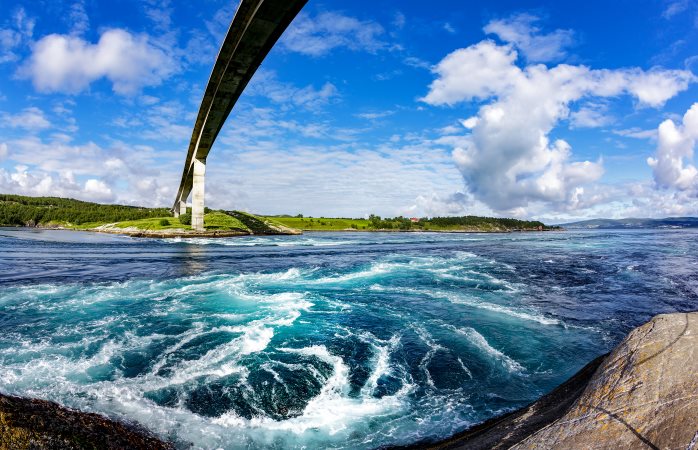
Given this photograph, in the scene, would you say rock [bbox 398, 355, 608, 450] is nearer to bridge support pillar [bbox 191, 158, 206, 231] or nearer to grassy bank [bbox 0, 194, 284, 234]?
bridge support pillar [bbox 191, 158, 206, 231]

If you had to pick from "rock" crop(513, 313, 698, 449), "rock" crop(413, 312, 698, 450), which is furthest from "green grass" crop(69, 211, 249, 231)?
"rock" crop(513, 313, 698, 449)

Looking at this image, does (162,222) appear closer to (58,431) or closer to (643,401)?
(58,431)

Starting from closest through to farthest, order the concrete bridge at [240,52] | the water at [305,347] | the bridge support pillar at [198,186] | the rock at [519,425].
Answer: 1. the rock at [519,425]
2. the water at [305,347]
3. the concrete bridge at [240,52]
4. the bridge support pillar at [198,186]

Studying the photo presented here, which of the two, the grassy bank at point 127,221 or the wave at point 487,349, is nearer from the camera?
the wave at point 487,349

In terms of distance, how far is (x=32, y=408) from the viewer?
5.80 m

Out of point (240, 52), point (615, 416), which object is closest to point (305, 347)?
point (615, 416)

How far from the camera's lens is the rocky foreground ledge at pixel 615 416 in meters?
3.63

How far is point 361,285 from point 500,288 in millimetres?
10129

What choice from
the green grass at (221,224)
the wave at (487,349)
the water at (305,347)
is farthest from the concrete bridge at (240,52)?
the green grass at (221,224)

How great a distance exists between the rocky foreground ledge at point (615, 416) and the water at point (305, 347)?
2.20 metres

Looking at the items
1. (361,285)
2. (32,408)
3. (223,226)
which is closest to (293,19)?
(361,285)

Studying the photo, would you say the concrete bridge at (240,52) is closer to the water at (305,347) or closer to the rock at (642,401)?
the water at (305,347)

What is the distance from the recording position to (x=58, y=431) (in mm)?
5363

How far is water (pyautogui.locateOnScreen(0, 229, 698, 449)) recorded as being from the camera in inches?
344
